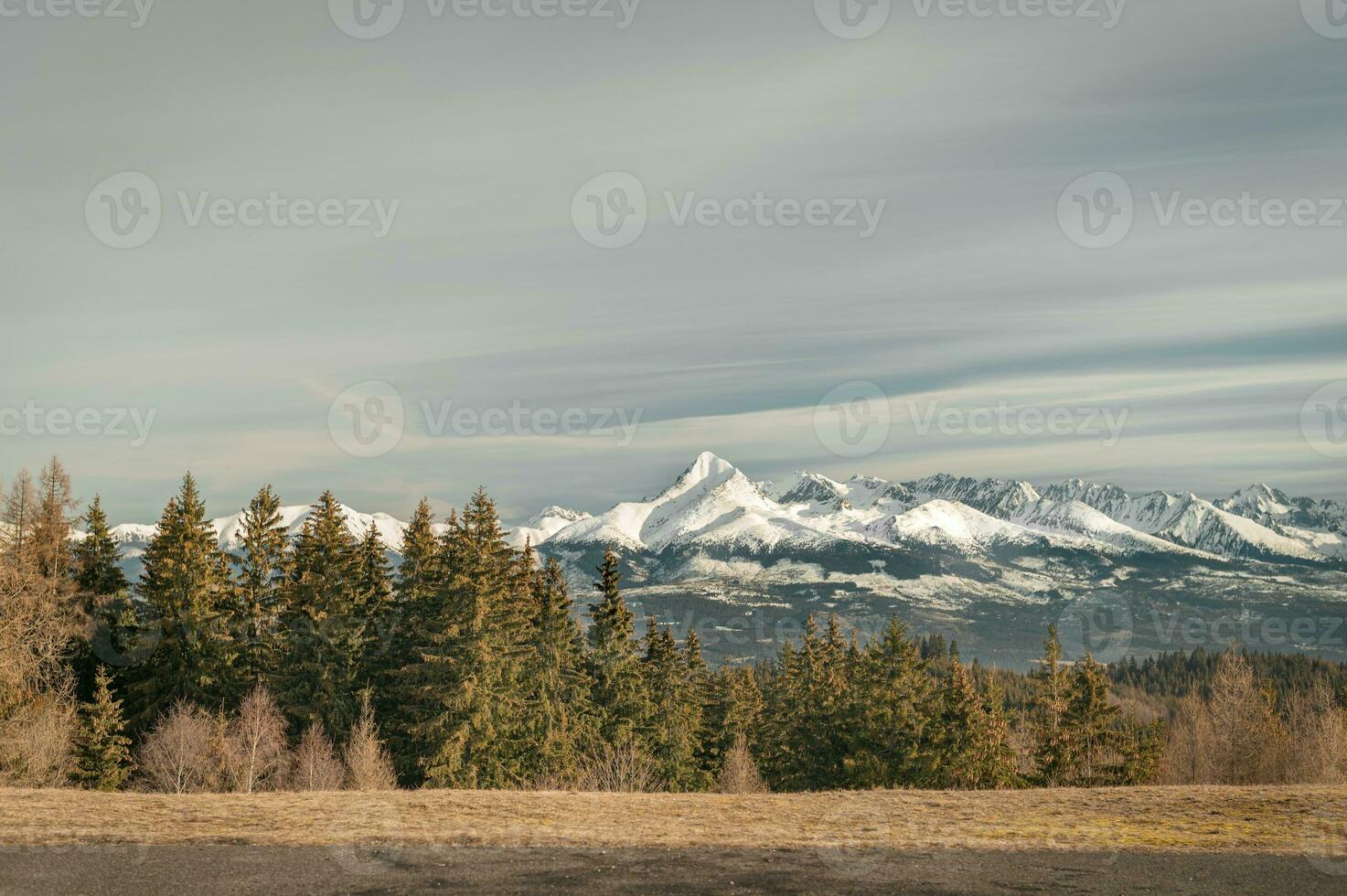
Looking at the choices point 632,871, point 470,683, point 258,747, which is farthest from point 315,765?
point 632,871

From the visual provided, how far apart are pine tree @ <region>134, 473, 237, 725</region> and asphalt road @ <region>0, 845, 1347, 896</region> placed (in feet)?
141

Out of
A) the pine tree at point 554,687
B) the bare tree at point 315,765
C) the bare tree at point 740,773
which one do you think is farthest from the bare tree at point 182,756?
the bare tree at point 740,773

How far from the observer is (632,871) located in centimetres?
1783

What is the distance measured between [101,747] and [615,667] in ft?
101

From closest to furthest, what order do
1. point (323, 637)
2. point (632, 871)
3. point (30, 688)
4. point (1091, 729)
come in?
point (632, 871) → point (30, 688) → point (323, 637) → point (1091, 729)

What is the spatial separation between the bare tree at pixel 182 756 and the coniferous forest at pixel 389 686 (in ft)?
0.47

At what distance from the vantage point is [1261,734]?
3211 inches

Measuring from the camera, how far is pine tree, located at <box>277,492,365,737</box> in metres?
57.3

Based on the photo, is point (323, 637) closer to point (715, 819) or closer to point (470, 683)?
point (470, 683)

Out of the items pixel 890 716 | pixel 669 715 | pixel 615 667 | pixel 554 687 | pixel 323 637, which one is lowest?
pixel 669 715

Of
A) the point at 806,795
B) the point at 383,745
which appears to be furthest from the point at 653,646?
the point at 806,795

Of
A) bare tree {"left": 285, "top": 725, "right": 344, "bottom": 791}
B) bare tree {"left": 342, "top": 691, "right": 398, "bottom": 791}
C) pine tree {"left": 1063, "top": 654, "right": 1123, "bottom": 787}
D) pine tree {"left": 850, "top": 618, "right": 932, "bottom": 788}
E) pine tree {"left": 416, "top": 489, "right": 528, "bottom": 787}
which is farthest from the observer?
pine tree {"left": 1063, "top": 654, "right": 1123, "bottom": 787}

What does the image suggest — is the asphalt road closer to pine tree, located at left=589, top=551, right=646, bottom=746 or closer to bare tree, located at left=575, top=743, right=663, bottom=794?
bare tree, located at left=575, top=743, right=663, bottom=794

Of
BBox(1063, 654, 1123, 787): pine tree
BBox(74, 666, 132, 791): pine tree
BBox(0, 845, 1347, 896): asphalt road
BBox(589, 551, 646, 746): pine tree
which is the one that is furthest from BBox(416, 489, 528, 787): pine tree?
BBox(1063, 654, 1123, 787): pine tree
